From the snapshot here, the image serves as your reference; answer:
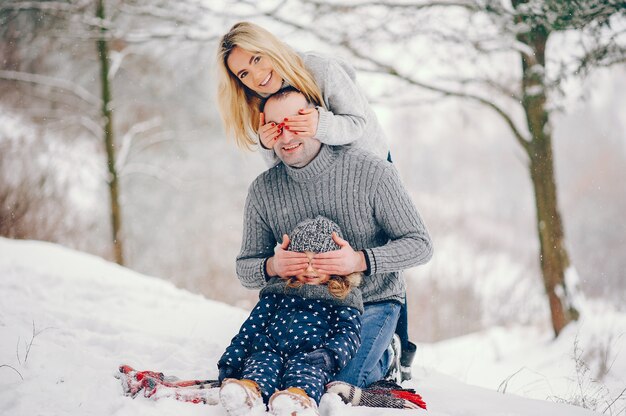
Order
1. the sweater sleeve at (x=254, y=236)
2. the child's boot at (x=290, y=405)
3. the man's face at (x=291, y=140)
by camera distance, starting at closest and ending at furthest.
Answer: the child's boot at (x=290, y=405) → the man's face at (x=291, y=140) → the sweater sleeve at (x=254, y=236)

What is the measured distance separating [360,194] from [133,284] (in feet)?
8.48

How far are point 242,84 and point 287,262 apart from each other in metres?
0.92

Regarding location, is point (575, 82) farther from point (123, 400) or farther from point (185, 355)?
point (123, 400)

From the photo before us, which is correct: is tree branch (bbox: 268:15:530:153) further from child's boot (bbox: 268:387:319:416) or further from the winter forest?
child's boot (bbox: 268:387:319:416)

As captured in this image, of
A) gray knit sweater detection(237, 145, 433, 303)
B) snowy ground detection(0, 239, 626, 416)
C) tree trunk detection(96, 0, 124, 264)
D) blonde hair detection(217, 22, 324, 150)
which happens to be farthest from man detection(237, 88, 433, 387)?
tree trunk detection(96, 0, 124, 264)

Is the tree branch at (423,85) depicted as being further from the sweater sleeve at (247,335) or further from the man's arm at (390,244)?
the sweater sleeve at (247,335)

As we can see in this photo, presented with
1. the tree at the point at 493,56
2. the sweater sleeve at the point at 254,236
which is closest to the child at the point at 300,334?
the sweater sleeve at the point at 254,236

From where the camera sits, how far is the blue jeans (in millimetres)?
2248

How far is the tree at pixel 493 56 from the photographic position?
189 inches

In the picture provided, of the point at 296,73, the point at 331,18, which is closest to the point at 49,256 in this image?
the point at 296,73

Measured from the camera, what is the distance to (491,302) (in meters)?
15.1

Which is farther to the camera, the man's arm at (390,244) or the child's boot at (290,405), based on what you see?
the man's arm at (390,244)

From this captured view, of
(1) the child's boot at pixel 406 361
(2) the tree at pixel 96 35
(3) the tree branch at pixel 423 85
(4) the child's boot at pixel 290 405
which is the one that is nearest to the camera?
(4) the child's boot at pixel 290 405

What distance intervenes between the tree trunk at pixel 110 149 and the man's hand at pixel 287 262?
6.08 meters
